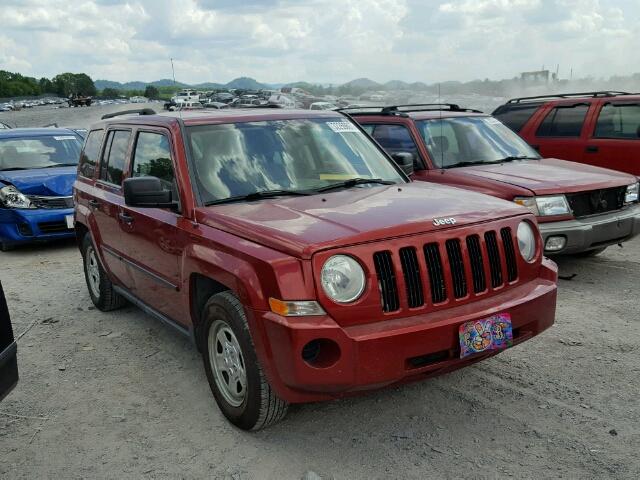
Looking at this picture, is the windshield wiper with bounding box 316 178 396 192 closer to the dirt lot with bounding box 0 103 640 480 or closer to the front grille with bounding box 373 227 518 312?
the front grille with bounding box 373 227 518 312

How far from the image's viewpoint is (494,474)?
3.09 m

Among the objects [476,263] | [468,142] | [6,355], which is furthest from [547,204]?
[6,355]

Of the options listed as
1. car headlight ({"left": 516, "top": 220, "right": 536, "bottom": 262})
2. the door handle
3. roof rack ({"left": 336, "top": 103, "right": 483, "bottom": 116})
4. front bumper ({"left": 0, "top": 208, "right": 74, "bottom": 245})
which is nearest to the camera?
car headlight ({"left": 516, "top": 220, "right": 536, "bottom": 262})

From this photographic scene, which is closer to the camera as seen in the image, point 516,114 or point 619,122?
point 619,122

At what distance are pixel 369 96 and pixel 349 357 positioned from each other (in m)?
22.2

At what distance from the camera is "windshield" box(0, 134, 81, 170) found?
375 inches

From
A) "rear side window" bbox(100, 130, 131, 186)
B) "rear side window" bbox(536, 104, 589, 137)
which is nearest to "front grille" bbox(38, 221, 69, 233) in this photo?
"rear side window" bbox(100, 130, 131, 186)

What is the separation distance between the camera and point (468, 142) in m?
7.39

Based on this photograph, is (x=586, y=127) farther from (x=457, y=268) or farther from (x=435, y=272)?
(x=435, y=272)

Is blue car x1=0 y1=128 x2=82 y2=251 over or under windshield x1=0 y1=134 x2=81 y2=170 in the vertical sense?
under

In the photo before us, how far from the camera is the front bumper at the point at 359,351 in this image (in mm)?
2986

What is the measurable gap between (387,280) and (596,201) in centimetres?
402

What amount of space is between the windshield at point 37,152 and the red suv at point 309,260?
18.0 ft

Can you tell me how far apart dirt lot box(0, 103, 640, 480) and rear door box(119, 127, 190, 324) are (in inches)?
21.9
